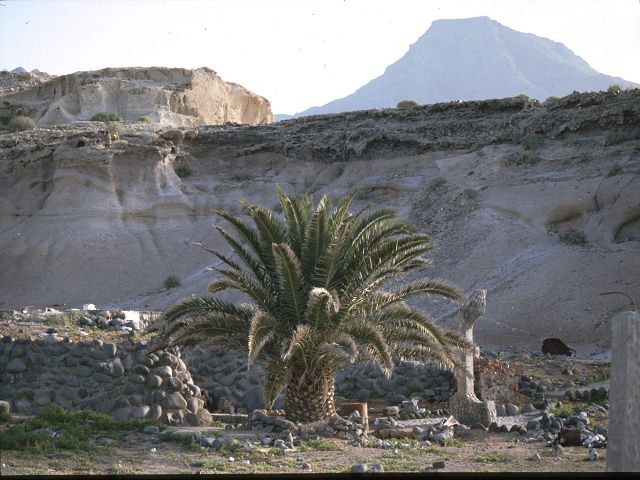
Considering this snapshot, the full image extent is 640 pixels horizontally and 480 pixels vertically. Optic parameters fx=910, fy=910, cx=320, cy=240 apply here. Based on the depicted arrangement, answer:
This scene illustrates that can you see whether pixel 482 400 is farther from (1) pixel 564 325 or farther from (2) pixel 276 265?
(1) pixel 564 325

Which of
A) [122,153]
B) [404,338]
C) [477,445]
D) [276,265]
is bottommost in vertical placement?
[477,445]

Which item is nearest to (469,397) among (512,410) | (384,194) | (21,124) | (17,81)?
(512,410)

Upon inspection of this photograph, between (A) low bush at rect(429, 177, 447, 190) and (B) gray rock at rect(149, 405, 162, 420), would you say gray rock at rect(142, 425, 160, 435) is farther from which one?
(A) low bush at rect(429, 177, 447, 190)

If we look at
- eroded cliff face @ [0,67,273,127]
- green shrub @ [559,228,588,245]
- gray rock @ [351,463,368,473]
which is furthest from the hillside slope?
gray rock @ [351,463,368,473]

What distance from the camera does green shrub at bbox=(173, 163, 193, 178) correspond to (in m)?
39.8

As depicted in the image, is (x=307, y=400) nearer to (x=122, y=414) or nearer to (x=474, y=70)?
(x=122, y=414)

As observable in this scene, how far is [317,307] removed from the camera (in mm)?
11820

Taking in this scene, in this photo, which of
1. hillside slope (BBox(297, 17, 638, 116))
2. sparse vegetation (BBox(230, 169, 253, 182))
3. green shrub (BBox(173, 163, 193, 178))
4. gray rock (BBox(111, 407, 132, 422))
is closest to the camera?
gray rock (BBox(111, 407, 132, 422))

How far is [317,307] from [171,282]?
22929 millimetres

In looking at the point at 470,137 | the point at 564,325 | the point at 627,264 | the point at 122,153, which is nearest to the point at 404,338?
the point at 564,325

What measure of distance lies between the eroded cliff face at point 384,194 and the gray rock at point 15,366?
13.9 metres

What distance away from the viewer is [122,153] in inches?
1506

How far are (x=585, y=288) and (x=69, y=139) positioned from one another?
22861 millimetres

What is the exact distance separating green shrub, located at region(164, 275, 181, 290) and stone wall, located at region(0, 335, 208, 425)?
59.3ft
